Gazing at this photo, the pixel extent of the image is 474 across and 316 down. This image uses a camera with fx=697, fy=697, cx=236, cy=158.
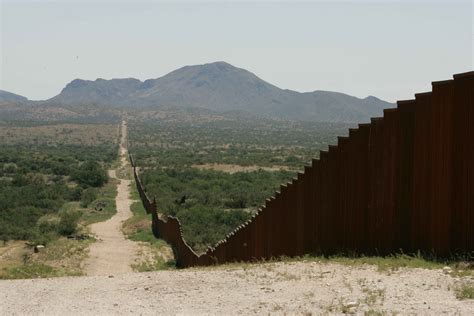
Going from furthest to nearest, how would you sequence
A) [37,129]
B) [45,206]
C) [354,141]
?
[37,129]
[45,206]
[354,141]

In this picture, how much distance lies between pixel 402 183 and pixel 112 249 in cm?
1741

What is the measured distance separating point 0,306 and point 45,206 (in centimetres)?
3074

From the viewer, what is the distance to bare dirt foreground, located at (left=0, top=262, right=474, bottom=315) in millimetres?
7453

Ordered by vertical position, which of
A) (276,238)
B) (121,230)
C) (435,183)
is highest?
(435,183)

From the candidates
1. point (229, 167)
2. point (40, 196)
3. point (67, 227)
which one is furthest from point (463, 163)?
point (229, 167)

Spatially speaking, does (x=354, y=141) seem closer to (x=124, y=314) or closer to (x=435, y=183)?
(x=435, y=183)

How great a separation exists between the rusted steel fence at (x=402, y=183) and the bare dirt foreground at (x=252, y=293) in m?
1.01

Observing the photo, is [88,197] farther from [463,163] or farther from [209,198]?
[463,163]

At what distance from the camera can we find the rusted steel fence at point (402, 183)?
941 cm

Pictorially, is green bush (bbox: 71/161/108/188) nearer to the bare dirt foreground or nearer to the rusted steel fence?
the rusted steel fence

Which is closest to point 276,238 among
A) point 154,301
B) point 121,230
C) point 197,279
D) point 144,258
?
point 197,279

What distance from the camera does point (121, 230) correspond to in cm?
3169

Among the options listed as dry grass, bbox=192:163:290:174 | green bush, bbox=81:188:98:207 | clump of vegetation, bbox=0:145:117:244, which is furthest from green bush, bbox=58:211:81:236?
dry grass, bbox=192:163:290:174

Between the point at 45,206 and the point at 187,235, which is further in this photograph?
the point at 45,206
